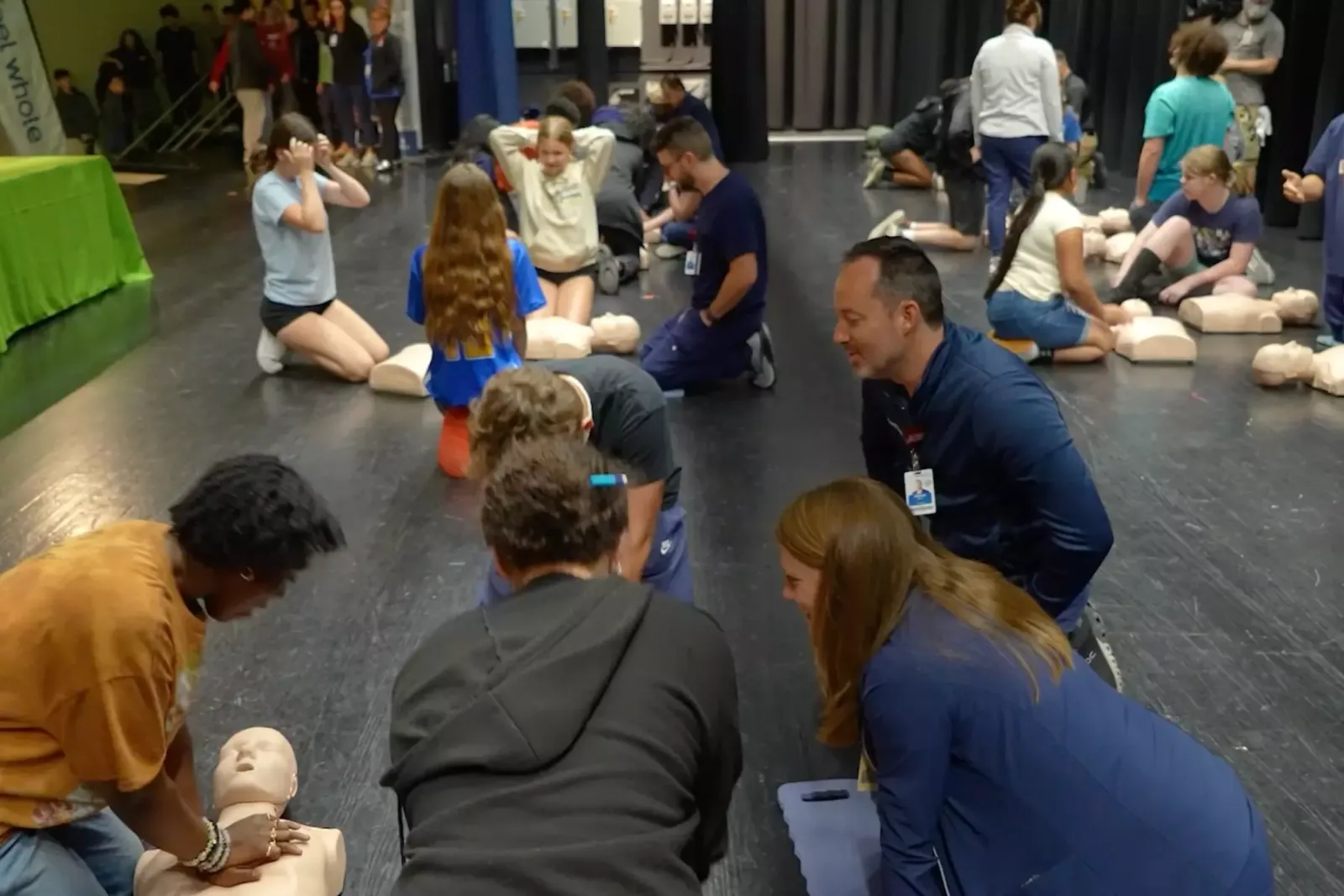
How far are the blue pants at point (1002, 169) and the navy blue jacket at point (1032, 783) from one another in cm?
511

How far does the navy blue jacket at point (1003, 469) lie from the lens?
2.15 m

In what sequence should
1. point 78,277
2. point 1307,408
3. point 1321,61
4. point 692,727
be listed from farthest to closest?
point 1321,61, point 78,277, point 1307,408, point 692,727

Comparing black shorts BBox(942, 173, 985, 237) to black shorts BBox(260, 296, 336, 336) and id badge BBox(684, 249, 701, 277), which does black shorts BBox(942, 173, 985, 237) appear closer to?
id badge BBox(684, 249, 701, 277)

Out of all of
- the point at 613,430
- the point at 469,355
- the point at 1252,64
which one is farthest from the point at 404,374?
the point at 1252,64

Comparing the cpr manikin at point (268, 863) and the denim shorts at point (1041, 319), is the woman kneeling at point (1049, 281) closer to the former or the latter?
the denim shorts at point (1041, 319)

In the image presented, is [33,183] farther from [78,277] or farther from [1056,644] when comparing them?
[1056,644]

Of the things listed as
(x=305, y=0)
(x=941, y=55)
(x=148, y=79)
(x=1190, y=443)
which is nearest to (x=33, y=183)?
(x=1190, y=443)

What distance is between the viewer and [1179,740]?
1.62 meters

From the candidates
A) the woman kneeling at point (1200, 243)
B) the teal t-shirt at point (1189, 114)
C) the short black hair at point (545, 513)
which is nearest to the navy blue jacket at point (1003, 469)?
the short black hair at point (545, 513)

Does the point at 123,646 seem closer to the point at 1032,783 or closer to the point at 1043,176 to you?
the point at 1032,783

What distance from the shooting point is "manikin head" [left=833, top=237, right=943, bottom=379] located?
2.22m

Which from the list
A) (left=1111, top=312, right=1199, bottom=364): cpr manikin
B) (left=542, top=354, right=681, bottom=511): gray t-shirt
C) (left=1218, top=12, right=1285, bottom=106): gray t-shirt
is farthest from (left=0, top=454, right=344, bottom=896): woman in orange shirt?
(left=1218, top=12, right=1285, bottom=106): gray t-shirt

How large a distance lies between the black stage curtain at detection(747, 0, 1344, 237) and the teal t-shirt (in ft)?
3.74

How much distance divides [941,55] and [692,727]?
12.5 m
